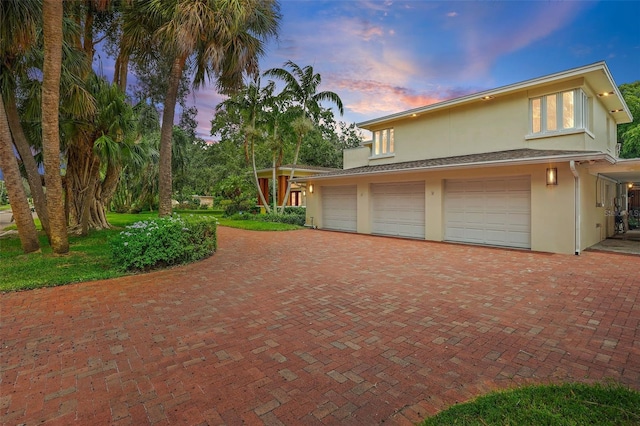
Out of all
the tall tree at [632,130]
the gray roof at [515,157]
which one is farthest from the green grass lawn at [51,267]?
the tall tree at [632,130]

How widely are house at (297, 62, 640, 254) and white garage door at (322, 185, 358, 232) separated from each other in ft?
0.41

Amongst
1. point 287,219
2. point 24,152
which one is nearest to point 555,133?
point 287,219

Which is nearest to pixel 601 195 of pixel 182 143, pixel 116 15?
pixel 116 15

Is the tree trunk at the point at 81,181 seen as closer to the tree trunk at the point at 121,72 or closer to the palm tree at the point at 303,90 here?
the tree trunk at the point at 121,72

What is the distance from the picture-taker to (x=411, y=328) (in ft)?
13.2

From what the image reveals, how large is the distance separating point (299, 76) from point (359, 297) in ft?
52.7

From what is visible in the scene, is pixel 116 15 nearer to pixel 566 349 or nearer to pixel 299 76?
pixel 299 76

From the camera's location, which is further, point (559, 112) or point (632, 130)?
point (632, 130)

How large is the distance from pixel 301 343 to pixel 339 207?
42.5ft

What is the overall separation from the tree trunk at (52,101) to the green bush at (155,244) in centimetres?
237

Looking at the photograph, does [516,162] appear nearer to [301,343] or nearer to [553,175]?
[553,175]

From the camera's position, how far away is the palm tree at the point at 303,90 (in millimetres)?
17969

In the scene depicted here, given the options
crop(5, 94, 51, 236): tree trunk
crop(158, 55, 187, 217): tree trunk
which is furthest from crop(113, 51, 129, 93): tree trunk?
crop(158, 55, 187, 217): tree trunk

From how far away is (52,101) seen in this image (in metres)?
7.78
